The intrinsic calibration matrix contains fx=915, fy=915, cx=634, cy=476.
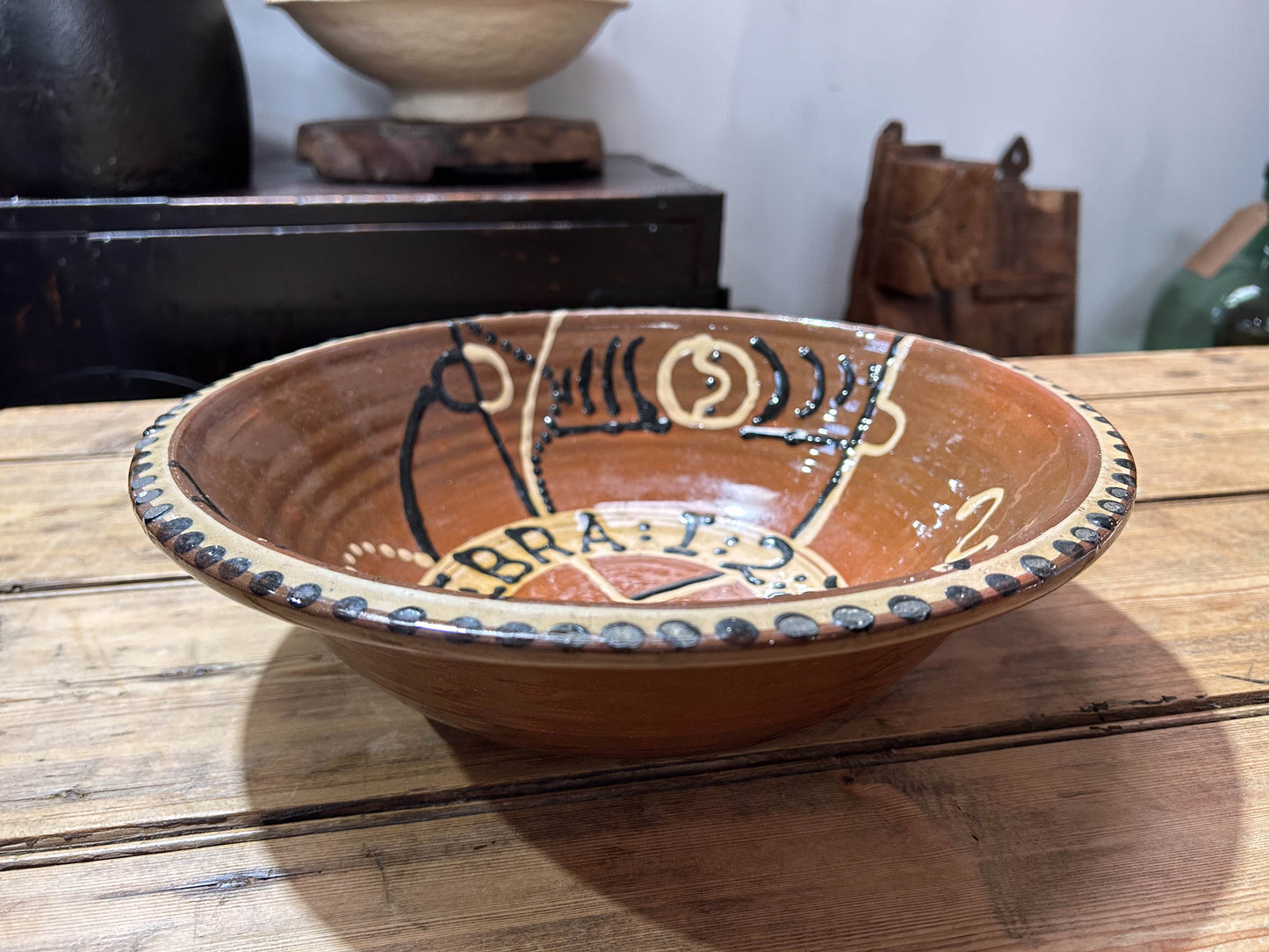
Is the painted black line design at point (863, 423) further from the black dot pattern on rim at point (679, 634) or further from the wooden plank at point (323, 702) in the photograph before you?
the black dot pattern on rim at point (679, 634)

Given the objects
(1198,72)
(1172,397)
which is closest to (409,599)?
(1172,397)

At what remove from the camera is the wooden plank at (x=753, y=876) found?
1.11ft

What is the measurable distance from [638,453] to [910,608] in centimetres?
42

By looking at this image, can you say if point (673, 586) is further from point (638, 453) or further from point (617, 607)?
point (617, 607)

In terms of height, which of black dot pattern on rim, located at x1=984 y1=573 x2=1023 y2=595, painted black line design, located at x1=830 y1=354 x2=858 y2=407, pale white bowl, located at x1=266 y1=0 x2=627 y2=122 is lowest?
painted black line design, located at x1=830 y1=354 x2=858 y2=407

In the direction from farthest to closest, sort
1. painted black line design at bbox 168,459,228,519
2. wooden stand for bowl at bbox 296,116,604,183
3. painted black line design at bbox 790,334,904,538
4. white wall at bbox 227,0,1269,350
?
white wall at bbox 227,0,1269,350 < wooden stand for bowl at bbox 296,116,604,183 < painted black line design at bbox 790,334,904,538 < painted black line design at bbox 168,459,228,519

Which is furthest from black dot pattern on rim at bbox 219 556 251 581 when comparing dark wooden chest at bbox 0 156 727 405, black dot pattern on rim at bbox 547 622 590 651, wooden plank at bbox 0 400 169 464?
dark wooden chest at bbox 0 156 727 405

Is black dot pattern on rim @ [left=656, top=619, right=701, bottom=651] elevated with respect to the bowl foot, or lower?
lower

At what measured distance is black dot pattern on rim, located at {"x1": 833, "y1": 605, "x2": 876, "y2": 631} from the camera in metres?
0.28

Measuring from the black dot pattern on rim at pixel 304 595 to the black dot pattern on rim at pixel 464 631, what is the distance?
49 mm

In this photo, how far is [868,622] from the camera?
284 mm

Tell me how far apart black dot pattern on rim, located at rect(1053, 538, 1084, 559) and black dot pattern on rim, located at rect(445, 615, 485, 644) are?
0.21m

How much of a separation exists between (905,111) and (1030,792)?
1.49 meters

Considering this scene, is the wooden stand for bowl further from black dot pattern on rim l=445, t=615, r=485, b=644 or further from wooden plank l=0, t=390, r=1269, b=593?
black dot pattern on rim l=445, t=615, r=485, b=644
